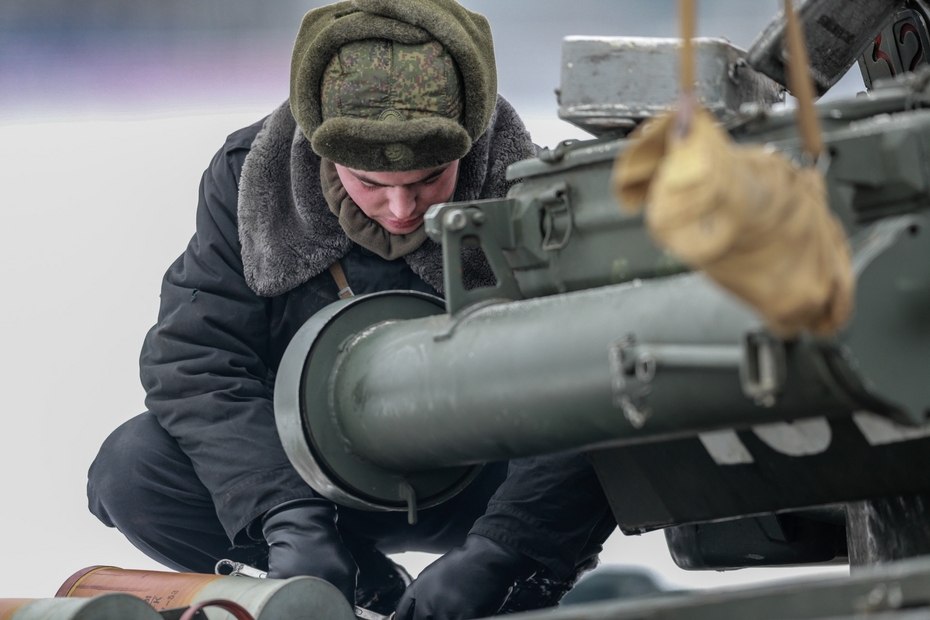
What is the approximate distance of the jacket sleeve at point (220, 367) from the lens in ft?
7.70

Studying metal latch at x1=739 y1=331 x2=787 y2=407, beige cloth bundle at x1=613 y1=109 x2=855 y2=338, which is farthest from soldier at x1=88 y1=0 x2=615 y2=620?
beige cloth bundle at x1=613 y1=109 x2=855 y2=338

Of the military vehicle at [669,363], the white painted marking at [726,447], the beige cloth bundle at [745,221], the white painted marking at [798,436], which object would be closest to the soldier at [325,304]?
the military vehicle at [669,363]

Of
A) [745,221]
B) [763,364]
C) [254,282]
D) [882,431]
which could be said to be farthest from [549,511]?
[745,221]

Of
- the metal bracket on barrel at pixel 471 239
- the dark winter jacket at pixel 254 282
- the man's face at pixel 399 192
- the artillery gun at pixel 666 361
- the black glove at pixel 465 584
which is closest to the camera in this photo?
the artillery gun at pixel 666 361

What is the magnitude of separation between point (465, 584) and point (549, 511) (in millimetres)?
232

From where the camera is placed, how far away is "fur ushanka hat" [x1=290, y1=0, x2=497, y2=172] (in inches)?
87.0

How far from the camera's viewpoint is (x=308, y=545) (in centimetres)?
214

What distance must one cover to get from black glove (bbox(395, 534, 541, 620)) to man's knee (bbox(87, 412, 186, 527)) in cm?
64

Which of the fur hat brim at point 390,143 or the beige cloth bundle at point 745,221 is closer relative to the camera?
the beige cloth bundle at point 745,221

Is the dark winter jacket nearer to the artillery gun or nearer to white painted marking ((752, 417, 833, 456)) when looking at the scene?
the artillery gun

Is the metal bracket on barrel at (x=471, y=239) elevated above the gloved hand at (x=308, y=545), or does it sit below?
above

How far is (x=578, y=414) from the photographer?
1.41 meters

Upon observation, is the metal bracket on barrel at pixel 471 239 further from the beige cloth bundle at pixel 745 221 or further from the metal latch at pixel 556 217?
the beige cloth bundle at pixel 745 221

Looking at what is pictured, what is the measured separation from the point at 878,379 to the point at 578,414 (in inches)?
13.8
